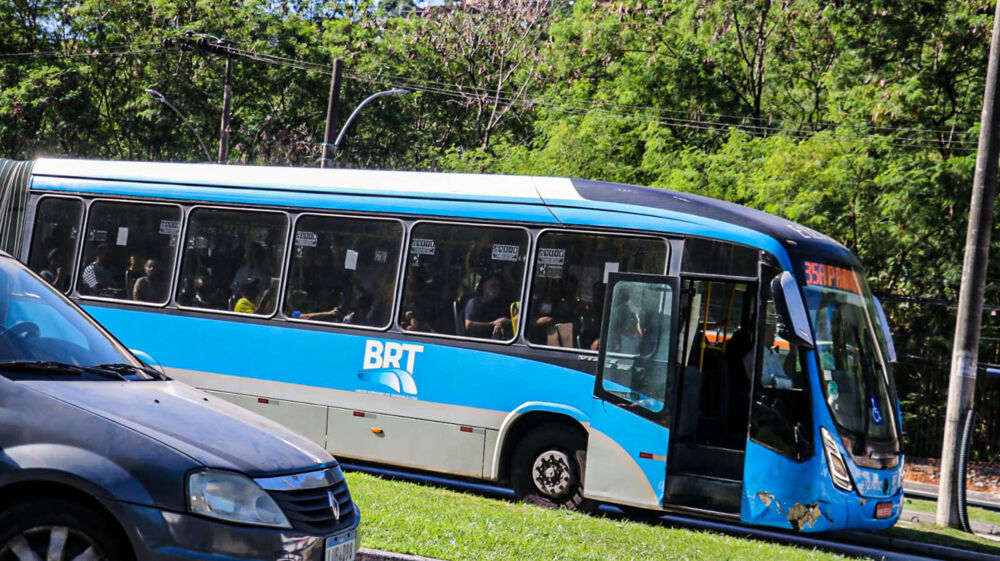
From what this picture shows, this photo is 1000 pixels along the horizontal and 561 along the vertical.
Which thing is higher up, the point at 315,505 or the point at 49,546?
the point at 315,505

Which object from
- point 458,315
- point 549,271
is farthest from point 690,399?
point 458,315

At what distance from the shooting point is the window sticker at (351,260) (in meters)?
11.5

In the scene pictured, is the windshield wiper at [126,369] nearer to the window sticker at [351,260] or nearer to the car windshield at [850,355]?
the window sticker at [351,260]

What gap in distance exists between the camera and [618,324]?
10.2m

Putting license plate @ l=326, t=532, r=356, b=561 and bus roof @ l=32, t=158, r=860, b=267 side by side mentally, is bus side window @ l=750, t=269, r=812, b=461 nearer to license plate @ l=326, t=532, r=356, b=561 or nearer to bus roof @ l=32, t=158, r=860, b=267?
bus roof @ l=32, t=158, r=860, b=267

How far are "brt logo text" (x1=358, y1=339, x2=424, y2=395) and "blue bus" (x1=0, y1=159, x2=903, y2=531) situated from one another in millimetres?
22

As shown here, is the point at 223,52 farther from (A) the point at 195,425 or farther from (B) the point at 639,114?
(A) the point at 195,425

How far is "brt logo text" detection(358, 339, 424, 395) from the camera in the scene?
36.3 feet

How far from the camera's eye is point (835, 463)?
966cm

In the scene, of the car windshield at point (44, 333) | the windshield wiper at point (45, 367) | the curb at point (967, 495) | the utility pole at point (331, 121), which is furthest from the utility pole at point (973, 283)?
the utility pole at point (331, 121)

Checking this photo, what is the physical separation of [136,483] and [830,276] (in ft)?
24.0

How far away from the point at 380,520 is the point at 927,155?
15670mm

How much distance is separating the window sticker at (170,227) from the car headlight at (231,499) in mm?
8225

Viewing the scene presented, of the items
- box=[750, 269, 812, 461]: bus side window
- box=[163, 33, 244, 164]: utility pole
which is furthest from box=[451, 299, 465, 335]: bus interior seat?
box=[163, 33, 244, 164]: utility pole
